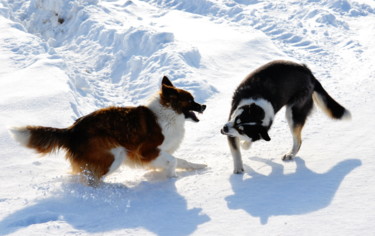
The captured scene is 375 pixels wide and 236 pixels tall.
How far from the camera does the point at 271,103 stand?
226 inches

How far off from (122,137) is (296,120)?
8.37 feet

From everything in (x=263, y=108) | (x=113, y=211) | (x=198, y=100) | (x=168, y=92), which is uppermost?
(x=263, y=108)

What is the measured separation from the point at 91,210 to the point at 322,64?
748cm

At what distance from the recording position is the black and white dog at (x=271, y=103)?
543cm

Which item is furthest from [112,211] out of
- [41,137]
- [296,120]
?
[296,120]

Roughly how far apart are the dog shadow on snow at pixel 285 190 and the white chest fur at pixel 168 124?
97 cm

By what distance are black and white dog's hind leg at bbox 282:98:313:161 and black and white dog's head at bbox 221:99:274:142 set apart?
0.58 metres

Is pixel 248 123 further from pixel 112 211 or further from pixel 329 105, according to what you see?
pixel 112 211

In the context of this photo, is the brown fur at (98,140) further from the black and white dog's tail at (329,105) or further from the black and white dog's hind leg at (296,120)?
the black and white dog's tail at (329,105)

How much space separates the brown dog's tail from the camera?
4.82 metres

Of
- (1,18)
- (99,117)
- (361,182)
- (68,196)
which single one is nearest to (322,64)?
(361,182)

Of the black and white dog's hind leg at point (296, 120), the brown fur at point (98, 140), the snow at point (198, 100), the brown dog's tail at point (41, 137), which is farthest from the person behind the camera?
the black and white dog's hind leg at point (296, 120)

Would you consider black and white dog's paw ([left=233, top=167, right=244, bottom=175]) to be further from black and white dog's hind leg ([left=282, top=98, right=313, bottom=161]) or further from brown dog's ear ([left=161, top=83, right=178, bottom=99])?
brown dog's ear ([left=161, top=83, right=178, bottom=99])

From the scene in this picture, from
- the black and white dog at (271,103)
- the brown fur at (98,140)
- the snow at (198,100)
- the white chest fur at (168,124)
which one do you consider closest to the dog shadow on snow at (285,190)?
the snow at (198,100)
